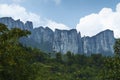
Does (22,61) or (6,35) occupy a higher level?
(6,35)

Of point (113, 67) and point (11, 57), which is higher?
point (11, 57)

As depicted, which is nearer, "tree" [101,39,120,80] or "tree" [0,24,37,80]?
"tree" [101,39,120,80]

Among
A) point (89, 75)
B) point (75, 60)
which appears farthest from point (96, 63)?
point (89, 75)

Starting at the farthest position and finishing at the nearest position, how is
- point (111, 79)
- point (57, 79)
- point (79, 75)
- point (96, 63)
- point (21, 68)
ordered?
point (96, 63)
point (79, 75)
point (57, 79)
point (21, 68)
point (111, 79)

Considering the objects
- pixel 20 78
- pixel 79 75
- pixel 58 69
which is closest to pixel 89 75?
pixel 79 75

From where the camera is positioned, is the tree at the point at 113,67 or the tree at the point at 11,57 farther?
the tree at the point at 11,57

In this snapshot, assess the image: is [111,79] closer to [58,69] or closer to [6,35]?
[6,35]

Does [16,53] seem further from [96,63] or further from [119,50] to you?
[96,63]

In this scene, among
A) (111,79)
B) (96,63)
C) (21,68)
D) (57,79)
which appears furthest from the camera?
(96,63)

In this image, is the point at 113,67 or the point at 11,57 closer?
the point at 113,67

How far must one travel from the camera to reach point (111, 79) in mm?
21109

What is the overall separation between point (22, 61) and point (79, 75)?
8360cm

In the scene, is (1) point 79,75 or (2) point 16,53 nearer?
(2) point 16,53

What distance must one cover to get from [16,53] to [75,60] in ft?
368
